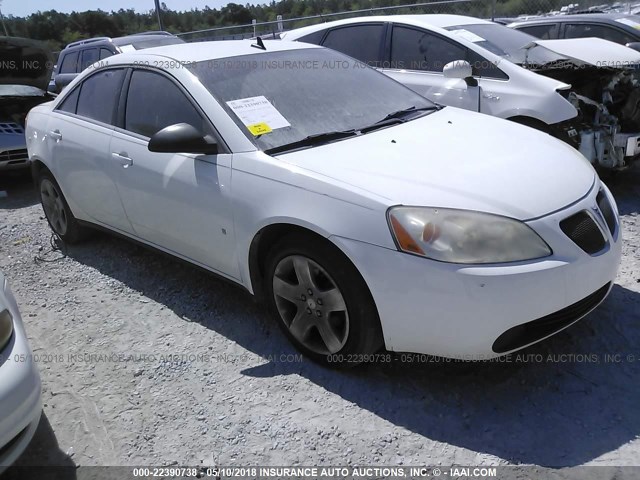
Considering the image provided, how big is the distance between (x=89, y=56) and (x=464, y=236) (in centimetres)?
935

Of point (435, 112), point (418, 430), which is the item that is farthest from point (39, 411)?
point (435, 112)

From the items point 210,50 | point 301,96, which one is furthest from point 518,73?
point 210,50

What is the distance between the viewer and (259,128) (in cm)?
312

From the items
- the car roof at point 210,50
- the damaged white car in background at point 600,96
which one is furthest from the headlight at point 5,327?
the damaged white car in background at point 600,96

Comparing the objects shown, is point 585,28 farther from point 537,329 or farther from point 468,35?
point 537,329

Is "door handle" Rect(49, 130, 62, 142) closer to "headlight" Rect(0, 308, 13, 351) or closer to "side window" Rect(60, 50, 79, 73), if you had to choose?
"headlight" Rect(0, 308, 13, 351)

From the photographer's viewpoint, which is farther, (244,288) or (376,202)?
(244,288)

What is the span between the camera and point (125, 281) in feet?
14.0

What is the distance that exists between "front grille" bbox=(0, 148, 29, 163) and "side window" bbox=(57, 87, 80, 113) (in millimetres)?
2898

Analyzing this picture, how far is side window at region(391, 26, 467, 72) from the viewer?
18.5 feet

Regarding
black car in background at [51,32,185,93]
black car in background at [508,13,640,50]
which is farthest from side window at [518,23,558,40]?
black car in background at [51,32,185,93]

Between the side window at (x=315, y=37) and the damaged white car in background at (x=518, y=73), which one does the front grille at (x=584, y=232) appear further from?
the side window at (x=315, y=37)

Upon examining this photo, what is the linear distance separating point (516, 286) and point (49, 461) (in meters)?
2.20

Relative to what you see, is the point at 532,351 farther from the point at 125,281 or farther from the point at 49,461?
the point at 125,281
